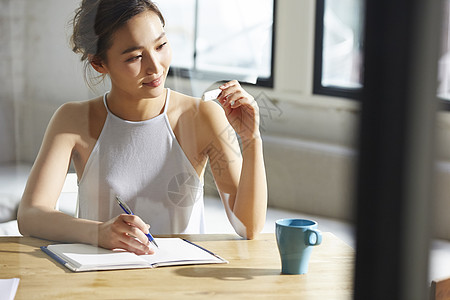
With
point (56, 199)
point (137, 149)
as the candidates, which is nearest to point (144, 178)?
point (137, 149)

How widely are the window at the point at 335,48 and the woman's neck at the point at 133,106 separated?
410 millimetres

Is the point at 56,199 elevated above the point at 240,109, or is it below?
below

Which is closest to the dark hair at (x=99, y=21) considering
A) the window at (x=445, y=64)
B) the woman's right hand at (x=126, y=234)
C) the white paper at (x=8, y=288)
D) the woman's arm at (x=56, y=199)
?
the woman's arm at (x=56, y=199)

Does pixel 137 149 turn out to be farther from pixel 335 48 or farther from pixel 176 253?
pixel 335 48

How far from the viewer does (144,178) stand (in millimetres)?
1112

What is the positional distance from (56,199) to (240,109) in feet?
1.19

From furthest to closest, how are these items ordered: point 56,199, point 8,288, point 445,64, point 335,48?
1. point 56,199
2. point 8,288
3. point 335,48
4. point 445,64

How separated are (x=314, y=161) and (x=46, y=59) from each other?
0.49 metres

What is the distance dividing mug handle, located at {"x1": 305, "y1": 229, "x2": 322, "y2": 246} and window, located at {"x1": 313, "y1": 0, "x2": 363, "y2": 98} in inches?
9.5

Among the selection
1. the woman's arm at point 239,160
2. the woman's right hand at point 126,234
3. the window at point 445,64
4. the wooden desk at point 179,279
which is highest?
the window at point 445,64

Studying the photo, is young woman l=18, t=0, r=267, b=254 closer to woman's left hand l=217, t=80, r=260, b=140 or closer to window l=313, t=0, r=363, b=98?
woman's left hand l=217, t=80, r=260, b=140

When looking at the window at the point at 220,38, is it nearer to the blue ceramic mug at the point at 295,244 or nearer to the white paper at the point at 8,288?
the blue ceramic mug at the point at 295,244

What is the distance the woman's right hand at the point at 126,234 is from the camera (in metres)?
1.01

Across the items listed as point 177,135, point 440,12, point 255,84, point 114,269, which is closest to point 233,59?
point 255,84
